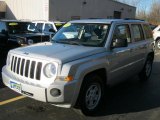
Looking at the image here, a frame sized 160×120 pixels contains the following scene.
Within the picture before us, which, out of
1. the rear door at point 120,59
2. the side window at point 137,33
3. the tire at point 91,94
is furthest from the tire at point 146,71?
the tire at point 91,94

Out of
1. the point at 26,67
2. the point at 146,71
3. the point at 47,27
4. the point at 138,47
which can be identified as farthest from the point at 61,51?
the point at 47,27

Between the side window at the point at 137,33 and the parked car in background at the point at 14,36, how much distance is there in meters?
4.73

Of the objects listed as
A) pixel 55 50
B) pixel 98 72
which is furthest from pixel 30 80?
pixel 98 72

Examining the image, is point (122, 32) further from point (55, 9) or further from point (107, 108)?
point (55, 9)

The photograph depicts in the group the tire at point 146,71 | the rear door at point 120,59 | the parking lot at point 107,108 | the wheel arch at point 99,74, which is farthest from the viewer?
the tire at point 146,71

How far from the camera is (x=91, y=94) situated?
5352 mm

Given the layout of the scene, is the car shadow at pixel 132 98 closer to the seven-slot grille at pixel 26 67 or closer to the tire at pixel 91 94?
the tire at pixel 91 94

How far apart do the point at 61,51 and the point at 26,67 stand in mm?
701

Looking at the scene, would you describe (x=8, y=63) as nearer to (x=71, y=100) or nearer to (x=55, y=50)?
(x=55, y=50)

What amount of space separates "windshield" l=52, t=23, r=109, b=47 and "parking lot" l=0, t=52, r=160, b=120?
137 cm

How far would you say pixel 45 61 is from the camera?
477 centimetres

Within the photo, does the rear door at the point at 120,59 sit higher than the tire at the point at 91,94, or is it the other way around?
the rear door at the point at 120,59

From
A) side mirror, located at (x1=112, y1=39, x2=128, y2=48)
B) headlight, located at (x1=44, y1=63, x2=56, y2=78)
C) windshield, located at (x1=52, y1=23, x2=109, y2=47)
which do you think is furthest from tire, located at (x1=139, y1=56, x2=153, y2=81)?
headlight, located at (x1=44, y1=63, x2=56, y2=78)

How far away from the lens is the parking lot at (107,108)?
524 cm
